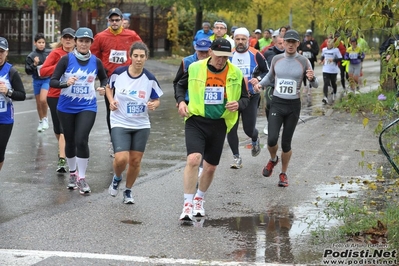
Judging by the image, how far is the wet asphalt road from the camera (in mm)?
7367

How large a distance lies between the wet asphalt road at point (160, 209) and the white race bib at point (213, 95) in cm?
121

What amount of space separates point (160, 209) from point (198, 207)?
20.3 inches

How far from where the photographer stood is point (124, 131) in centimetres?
962

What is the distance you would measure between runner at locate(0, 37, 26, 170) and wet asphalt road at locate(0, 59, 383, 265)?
2.45 ft

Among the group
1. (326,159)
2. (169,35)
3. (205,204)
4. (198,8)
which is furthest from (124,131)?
→ (169,35)

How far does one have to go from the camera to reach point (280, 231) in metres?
8.36

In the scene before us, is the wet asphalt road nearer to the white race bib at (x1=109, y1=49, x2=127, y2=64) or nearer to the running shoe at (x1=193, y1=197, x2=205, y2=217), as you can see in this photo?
the running shoe at (x1=193, y1=197, x2=205, y2=217)

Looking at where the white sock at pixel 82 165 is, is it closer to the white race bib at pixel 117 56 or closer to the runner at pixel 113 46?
the runner at pixel 113 46

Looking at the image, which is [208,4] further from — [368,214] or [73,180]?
[368,214]

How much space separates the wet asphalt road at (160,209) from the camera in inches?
290

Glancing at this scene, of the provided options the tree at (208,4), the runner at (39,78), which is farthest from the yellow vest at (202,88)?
the tree at (208,4)

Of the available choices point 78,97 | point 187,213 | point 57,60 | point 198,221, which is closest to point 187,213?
point 187,213

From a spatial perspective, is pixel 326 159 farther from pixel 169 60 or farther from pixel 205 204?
pixel 169 60

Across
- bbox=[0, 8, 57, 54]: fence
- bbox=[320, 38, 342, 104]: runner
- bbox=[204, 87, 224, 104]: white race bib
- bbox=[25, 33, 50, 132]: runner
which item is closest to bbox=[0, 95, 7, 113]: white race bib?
bbox=[204, 87, 224, 104]: white race bib
